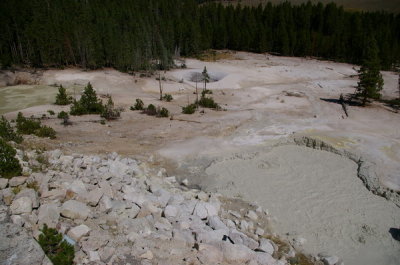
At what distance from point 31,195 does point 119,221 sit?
11.9 feet

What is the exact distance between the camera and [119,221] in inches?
465

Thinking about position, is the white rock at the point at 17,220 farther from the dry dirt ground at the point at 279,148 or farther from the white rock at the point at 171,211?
the dry dirt ground at the point at 279,148

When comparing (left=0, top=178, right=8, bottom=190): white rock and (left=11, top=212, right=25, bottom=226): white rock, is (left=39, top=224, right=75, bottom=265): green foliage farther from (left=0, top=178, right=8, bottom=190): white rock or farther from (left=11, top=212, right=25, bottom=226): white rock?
(left=0, top=178, right=8, bottom=190): white rock

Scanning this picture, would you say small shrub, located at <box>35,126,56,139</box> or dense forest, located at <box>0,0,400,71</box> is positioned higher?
dense forest, located at <box>0,0,400,71</box>

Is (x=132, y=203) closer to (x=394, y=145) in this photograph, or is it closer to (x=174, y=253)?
(x=174, y=253)

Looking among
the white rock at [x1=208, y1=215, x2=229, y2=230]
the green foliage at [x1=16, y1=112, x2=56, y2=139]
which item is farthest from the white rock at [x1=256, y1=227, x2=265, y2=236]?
the green foliage at [x1=16, y1=112, x2=56, y2=139]

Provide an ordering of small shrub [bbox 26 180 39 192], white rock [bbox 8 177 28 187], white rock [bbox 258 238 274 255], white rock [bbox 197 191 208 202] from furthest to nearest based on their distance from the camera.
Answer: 1. white rock [bbox 197 191 208 202]
2. white rock [bbox 258 238 274 255]
3. small shrub [bbox 26 180 39 192]
4. white rock [bbox 8 177 28 187]

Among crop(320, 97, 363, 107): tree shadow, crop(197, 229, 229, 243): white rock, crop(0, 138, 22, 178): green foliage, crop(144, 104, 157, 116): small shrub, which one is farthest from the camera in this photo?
crop(320, 97, 363, 107): tree shadow

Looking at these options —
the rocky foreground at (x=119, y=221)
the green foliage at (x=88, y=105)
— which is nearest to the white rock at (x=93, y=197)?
the rocky foreground at (x=119, y=221)

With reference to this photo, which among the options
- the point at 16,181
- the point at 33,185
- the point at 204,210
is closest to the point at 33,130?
the point at 16,181

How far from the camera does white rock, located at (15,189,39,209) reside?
10797mm

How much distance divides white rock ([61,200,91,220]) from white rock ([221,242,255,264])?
232 inches

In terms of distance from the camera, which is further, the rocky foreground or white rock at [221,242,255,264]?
white rock at [221,242,255,264]

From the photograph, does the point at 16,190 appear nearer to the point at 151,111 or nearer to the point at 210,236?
the point at 210,236
